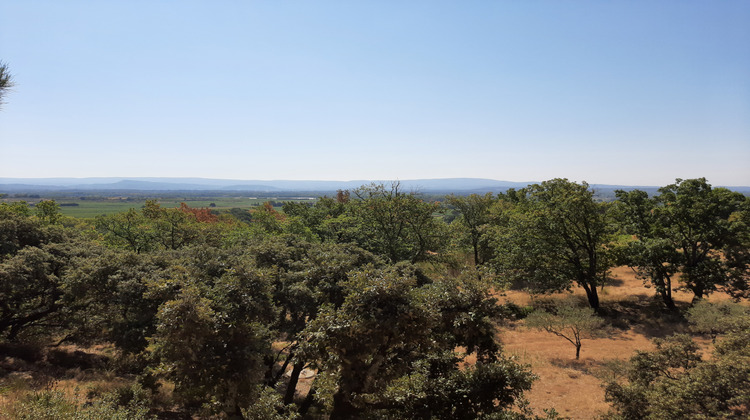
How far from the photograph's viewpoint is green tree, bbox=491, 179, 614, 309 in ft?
85.0

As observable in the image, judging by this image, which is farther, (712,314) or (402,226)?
(402,226)

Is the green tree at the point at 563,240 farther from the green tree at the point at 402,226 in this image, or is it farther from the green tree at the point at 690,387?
the green tree at the point at 690,387

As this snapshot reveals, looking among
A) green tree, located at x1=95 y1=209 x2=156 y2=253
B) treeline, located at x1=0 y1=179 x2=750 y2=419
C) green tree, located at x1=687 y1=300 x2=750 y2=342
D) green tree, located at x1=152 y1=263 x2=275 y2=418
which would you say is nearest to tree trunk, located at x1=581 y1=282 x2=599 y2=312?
treeline, located at x1=0 y1=179 x2=750 y2=419

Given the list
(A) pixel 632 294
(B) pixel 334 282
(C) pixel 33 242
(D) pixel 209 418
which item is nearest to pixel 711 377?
(B) pixel 334 282

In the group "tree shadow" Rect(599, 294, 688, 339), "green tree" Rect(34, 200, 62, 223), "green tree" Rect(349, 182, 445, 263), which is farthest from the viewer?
"green tree" Rect(34, 200, 62, 223)

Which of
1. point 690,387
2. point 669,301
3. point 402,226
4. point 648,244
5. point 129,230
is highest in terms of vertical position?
point 402,226

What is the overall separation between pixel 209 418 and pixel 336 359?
720cm

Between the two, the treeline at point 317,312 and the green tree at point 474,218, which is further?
the green tree at point 474,218

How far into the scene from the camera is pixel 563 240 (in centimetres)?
2748

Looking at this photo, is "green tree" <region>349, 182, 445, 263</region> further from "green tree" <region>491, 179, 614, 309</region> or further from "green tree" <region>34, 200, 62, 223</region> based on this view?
"green tree" <region>34, 200, 62, 223</region>

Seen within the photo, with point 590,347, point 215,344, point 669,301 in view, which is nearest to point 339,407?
point 215,344

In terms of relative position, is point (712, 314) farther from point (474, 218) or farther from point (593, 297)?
point (474, 218)

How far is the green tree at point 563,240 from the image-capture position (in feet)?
85.0

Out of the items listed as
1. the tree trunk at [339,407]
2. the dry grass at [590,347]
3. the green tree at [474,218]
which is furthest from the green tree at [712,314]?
the green tree at [474,218]
